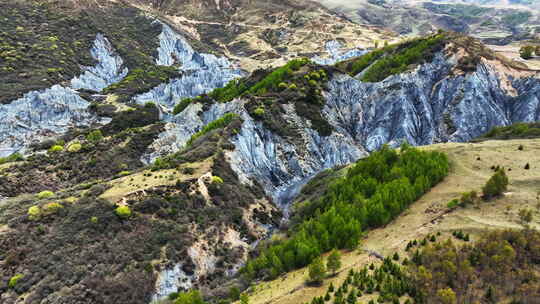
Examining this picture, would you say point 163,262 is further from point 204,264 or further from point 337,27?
point 337,27

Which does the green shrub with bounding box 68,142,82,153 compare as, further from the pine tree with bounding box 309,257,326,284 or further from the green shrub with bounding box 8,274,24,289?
the pine tree with bounding box 309,257,326,284

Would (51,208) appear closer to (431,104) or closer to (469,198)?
(469,198)

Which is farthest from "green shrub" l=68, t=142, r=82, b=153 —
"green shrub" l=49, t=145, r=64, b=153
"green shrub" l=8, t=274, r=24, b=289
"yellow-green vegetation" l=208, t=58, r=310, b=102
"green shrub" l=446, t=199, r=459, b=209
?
"green shrub" l=446, t=199, r=459, b=209

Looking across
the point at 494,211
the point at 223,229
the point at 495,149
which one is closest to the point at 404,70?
the point at 495,149

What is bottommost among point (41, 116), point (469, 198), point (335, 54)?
point (469, 198)

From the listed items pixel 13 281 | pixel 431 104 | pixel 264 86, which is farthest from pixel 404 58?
pixel 13 281

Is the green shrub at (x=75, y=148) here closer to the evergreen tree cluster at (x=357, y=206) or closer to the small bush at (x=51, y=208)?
the small bush at (x=51, y=208)

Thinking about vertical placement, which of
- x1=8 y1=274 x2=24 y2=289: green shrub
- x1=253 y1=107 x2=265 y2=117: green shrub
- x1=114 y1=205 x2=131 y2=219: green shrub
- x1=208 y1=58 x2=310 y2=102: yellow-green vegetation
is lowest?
x1=8 y1=274 x2=24 y2=289: green shrub
